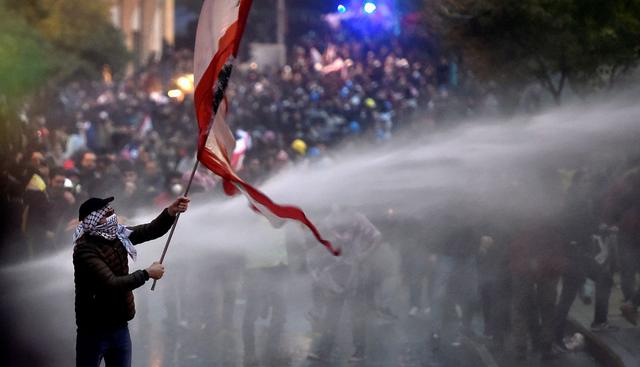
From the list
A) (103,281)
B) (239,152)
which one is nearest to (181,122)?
(239,152)

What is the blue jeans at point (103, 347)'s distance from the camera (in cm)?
757

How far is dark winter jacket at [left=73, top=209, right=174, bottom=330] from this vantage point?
24.0ft

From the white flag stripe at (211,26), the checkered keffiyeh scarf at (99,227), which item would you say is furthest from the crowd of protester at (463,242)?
the white flag stripe at (211,26)

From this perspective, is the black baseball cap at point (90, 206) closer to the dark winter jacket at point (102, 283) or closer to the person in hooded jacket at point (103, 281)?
the person in hooded jacket at point (103, 281)

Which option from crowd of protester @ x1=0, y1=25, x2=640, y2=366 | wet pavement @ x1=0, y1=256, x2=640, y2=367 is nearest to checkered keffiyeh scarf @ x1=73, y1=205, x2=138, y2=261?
wet pavement @ x1=0, y1=256, x2=640, y2=367

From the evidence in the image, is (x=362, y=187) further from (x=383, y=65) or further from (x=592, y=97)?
(x=383, y=65)

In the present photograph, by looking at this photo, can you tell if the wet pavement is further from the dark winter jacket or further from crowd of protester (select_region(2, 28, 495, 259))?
the dark winter jacket

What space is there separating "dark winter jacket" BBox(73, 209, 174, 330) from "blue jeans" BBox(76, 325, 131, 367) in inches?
1.8

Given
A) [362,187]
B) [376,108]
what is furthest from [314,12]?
[362,187]

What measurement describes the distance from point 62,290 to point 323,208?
379 cm

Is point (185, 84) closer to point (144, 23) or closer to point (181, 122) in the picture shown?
point (181, 122)

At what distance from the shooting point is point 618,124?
41.3 feet

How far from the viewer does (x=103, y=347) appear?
7594mm

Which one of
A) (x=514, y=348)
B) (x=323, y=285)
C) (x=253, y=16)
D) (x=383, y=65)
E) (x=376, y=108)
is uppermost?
(x=253, y=16)
